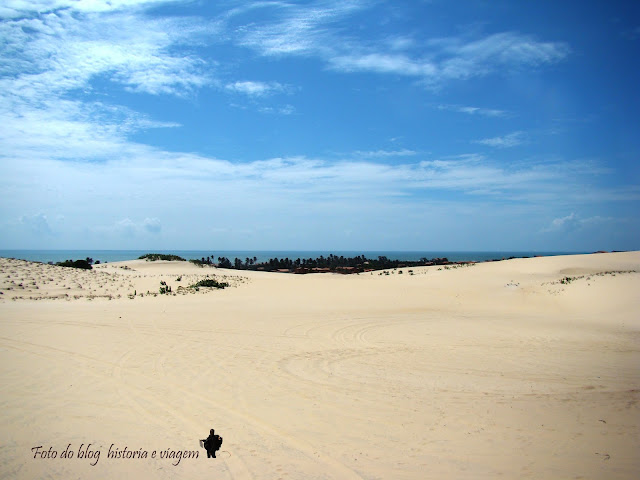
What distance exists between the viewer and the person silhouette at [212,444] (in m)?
4.40

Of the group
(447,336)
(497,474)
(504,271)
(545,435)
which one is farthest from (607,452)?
(504,271)

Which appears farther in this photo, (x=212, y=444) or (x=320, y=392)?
(x=320, y=392)

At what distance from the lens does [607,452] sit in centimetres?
447

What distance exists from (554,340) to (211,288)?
17.4 meters

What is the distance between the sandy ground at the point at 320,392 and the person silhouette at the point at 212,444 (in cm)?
8

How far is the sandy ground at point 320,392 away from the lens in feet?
14.0

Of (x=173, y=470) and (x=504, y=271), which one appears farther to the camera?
(x=504, y=271)

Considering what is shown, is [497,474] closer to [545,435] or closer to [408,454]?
[408,454]

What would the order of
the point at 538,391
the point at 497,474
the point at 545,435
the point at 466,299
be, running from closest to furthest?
the point at 497,474 < the point at 545,435 < the point at 538,391 < the point at 466,299

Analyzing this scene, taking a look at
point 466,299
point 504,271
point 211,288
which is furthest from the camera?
point 504,271

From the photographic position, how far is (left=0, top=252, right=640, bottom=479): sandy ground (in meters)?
4.27

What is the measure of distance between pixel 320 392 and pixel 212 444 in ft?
7.30

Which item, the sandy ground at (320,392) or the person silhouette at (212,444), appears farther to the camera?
the person silhouette at (212,444)

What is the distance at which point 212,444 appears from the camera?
4.47 metres
